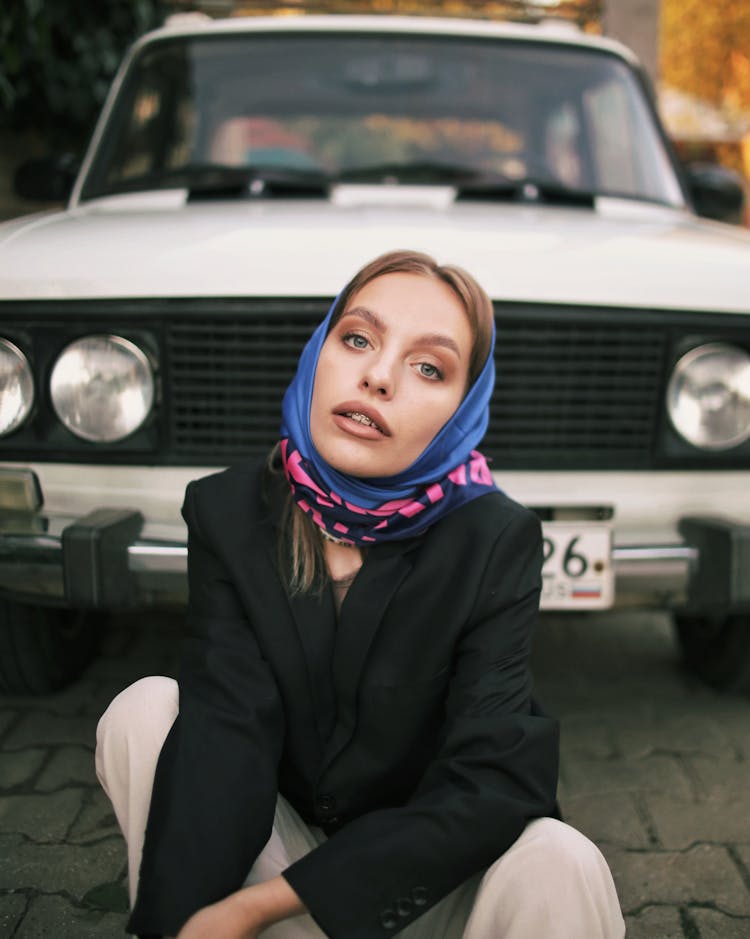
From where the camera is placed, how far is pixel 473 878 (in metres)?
1.54

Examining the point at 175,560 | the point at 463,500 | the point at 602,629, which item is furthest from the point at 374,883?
the point at 602,629

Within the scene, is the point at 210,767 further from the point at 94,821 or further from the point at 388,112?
the point at 388,112

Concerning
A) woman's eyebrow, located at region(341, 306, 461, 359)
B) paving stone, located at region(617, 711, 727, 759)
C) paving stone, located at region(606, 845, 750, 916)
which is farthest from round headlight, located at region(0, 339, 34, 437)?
paving stone, located at region(617, 711, 727, 759)

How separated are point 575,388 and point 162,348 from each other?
3.18 ft

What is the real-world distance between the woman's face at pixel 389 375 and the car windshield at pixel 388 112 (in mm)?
1820

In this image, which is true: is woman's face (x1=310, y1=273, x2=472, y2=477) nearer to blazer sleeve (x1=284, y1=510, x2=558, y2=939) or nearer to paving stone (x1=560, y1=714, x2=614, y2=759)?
blazer sleeve (x1=284, y1=510, x2=558, y2=939)

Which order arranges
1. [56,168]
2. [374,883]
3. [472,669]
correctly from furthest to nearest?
[56,168] < [472,669] < [374,883]

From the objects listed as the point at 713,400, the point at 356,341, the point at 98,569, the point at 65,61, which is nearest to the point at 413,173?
the point at 713,400

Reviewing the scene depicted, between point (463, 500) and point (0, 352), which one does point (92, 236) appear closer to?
point (0, 352)

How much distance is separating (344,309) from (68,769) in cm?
158

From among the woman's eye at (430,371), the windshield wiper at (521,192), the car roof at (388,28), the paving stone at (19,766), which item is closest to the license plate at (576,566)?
the woman's eye at (430,371)

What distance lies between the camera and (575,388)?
2.49 meters

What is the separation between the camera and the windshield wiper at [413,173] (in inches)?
128

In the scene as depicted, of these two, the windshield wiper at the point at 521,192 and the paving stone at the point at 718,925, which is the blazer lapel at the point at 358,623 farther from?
the windshield wiper at the point at 521,192
